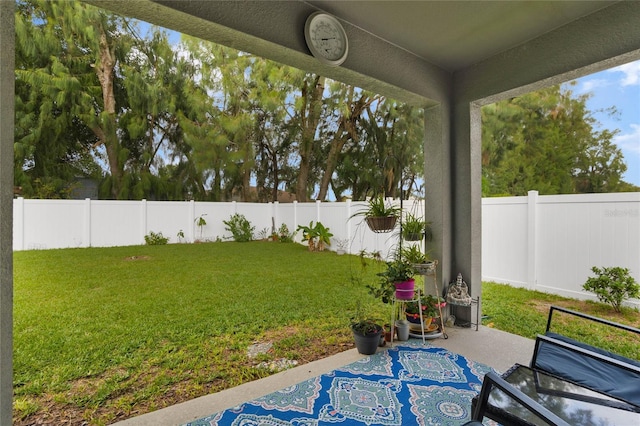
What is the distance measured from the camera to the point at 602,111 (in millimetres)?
5031

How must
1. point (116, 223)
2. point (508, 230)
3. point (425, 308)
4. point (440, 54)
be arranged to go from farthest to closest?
point (116, 223), point (508, 230), point (425, 308), point (440, 54)

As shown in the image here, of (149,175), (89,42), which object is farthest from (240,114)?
(89,42)

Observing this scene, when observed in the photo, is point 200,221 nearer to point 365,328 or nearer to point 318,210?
point 318,210

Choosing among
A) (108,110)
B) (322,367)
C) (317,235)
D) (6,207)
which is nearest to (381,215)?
(322,367)

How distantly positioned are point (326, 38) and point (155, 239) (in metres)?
4.45

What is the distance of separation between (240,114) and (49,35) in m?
2.67

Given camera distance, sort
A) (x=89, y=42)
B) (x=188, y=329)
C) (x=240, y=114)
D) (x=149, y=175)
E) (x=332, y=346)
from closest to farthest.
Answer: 1. (x=332, y=346)
2. (x=188, y=329)
3. (x=89, y=42)
4. (x=149, y=175)
5. (x=240, y=114)

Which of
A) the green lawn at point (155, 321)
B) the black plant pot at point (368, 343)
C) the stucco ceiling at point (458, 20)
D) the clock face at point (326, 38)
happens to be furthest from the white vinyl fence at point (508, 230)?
the clock face at point (326, 38)

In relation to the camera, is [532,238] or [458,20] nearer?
[458,20]

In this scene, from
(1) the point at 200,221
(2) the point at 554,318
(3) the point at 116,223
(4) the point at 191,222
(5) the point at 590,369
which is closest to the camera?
(5) the point at 590,369

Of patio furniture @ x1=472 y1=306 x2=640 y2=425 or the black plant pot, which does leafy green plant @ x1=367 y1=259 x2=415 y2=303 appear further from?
patio furniture @ x1=472 y1=306 x2=640 y2=425

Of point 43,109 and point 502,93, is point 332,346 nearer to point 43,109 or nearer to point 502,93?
point 502,93

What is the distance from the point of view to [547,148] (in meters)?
5.44

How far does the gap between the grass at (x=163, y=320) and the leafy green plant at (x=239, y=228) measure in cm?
98
